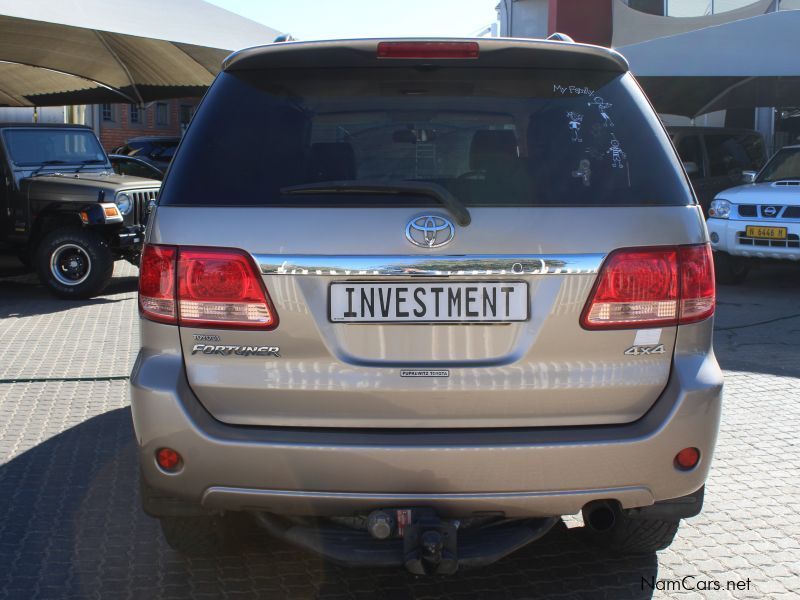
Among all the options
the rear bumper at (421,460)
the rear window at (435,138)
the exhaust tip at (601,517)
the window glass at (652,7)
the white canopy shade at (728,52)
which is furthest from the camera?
the window glass at (652,7)

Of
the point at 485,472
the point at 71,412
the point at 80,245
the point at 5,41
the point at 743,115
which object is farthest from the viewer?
the point at 743,115

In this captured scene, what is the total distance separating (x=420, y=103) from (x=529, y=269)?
2.04ft

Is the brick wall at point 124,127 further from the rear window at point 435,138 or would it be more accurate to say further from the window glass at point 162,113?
the rear window at point 435,138

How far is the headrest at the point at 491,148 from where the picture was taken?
288cm

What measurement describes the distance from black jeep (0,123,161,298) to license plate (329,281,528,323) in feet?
27.8

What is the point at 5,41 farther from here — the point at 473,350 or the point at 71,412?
the point at 473,350

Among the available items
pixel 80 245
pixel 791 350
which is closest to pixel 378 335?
pixel 791 350

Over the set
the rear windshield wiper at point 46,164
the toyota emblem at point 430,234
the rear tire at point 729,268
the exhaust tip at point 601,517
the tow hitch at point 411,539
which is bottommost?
the rear tire at point 729,268

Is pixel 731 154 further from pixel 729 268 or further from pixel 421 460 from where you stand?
pixel 421 460

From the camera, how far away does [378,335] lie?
2.71 metres

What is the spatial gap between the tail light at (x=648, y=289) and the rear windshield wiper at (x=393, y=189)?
0.43 metres

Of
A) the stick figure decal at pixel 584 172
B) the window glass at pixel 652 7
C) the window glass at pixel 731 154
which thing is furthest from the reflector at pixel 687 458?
the window glass at pixel 652 7

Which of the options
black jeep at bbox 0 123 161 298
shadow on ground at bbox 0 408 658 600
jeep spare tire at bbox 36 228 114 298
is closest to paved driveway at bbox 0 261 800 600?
shadow on ground at bbox 0 408 658 600

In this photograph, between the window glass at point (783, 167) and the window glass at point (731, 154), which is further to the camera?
the window glass at point (731, 154)
